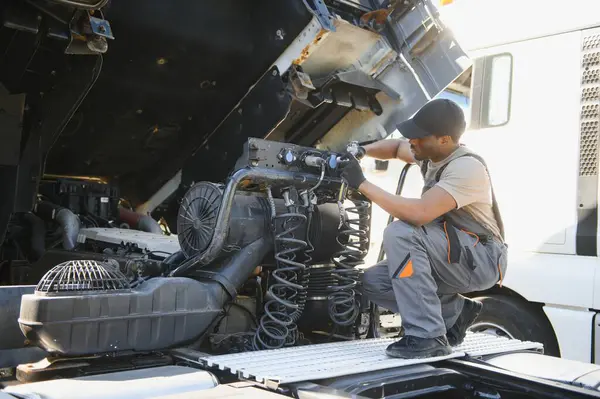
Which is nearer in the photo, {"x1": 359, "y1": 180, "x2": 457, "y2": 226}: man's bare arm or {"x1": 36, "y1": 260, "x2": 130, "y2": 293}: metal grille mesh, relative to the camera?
{"x1": 36, "y1": 260, "x2": 130, "y2": 293}: metal grille mesh

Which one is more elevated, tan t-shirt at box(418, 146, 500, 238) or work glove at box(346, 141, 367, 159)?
work glove at box(346, 141, 367, 159)

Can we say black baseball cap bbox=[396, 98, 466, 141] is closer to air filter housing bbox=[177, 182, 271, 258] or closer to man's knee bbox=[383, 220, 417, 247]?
man's knee bbox=[383, 220, 417, 247]

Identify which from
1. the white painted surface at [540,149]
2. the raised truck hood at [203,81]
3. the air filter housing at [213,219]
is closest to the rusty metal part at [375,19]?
the raised truck hood at [203,81]

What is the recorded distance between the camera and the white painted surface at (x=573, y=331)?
450 centimetres

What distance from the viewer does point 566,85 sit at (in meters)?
4.79

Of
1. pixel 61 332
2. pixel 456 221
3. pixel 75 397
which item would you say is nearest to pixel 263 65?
pixel 456 221

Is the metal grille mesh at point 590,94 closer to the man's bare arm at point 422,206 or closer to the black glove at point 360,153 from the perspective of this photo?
the black glove at point 360,153

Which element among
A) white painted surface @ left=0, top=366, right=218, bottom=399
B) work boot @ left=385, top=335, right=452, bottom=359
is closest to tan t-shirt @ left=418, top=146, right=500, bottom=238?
work boot @ left=385, top=335, right=452, bottom=359

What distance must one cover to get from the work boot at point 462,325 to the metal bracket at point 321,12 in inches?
63.0

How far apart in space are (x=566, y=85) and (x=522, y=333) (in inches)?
70.8

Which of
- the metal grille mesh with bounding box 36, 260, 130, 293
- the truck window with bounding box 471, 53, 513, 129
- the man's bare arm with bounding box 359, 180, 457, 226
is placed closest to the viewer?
the metal grille mesh with bounding box 36, 260, 130, 293

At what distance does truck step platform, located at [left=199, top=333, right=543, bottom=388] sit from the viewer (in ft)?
7.72

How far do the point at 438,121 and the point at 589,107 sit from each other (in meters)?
2.05

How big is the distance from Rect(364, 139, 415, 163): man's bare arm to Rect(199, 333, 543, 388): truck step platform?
1.02 m
